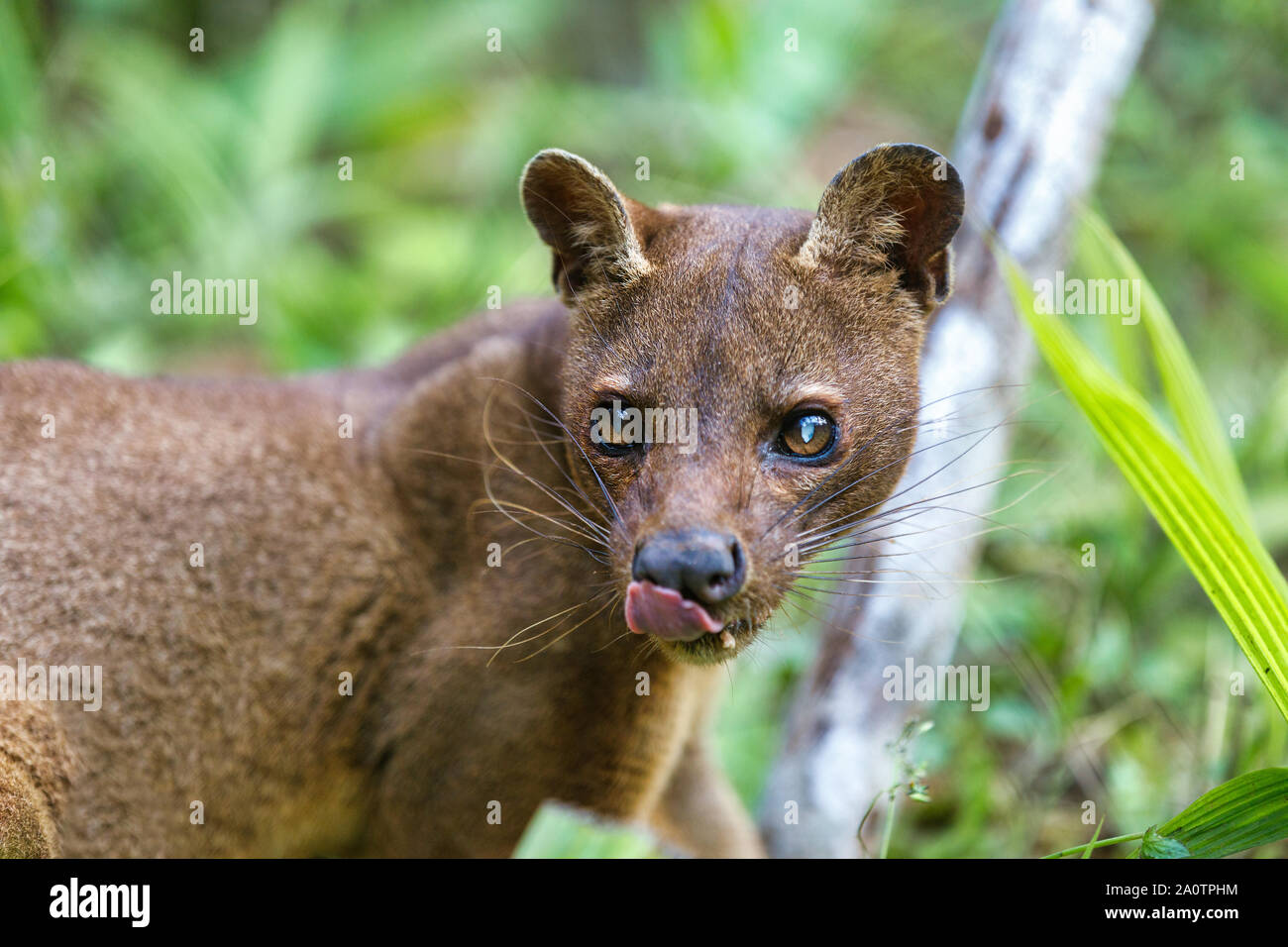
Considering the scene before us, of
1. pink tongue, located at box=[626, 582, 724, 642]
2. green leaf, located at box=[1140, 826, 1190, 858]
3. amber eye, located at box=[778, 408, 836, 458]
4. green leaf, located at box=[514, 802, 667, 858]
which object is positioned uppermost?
amber eye, located at box=[778, 408, 836, 458]

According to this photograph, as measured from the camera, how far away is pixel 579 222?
371 centimetres

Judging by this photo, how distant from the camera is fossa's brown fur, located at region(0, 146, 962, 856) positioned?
135 inches

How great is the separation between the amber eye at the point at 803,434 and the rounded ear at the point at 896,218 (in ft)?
1.55

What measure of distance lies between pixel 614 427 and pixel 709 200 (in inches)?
176

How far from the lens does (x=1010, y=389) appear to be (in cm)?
506

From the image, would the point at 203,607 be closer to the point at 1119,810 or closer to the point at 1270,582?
the point at 1270,582

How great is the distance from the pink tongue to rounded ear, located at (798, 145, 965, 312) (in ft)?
3.76

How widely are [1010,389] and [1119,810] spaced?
1791mm

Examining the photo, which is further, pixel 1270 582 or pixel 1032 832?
pixel 1032 832

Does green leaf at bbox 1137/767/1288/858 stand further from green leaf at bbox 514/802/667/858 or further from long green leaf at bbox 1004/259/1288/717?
green leaf at bbox 514/802/667/858

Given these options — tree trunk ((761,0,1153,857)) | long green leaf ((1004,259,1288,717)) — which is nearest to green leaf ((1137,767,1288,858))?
long green leaf ((1004,259,1288,717))

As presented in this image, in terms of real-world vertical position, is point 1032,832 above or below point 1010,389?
below

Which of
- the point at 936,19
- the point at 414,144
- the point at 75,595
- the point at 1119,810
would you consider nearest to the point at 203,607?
the point at 75,595

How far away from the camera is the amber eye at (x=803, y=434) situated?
3.39 m
